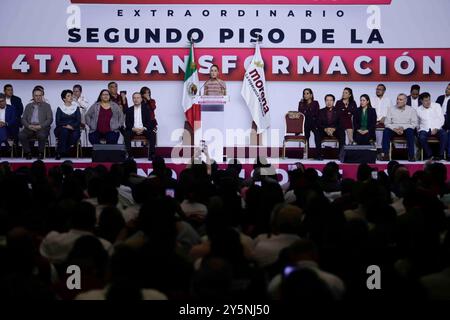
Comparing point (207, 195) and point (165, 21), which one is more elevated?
point (165, 21)

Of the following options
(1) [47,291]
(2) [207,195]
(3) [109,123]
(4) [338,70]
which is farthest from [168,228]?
(4) [338,70]

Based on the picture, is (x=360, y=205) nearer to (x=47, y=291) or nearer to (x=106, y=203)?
(x=106, y=203)

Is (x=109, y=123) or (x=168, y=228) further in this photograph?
(x=109, y=123)

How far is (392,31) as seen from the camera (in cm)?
1205

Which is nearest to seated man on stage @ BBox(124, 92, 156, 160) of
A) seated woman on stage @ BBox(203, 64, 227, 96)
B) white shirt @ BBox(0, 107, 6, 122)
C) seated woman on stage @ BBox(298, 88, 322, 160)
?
seated woman on stage @ BBox(203, 64, 227, 96)

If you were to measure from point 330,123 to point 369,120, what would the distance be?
1.92 ft

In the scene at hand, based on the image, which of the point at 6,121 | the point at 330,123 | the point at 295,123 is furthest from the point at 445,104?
the point at 6,121

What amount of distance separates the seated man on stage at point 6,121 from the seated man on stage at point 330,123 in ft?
15.5

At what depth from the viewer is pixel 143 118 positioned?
1138cm

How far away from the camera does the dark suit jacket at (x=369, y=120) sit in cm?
1098

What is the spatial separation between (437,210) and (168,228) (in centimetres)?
169

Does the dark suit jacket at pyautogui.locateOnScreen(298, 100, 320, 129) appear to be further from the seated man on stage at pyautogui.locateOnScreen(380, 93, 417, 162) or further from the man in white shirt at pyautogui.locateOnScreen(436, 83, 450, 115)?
the man in white shirt at pyautogui.locateOnScreen(436, 83, 450, 115)

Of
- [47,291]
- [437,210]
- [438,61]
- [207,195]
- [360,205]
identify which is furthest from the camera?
[438,61]

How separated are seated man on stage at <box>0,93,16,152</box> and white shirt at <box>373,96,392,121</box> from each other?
223 inches
